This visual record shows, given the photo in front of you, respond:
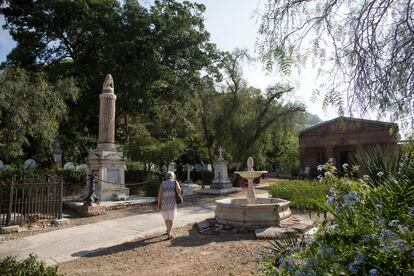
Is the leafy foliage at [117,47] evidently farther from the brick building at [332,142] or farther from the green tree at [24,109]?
the brick building at [332,142]

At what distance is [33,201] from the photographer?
32.3 ft

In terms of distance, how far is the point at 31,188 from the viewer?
380 inches

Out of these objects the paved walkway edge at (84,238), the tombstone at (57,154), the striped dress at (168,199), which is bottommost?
the paved walkway edge at (84,238)

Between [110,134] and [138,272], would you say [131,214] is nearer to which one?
[110,134]

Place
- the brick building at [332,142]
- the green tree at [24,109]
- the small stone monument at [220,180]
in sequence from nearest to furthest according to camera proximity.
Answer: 1. the green tree at [24,109]
2. the small stone monument at [220,180]
3. the brick building at [332,142]

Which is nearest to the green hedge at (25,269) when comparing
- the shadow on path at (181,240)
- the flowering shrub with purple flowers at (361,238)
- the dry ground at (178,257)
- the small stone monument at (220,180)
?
the dry ground at (178,257)

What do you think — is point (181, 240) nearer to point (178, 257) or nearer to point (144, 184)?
point (178, 257)

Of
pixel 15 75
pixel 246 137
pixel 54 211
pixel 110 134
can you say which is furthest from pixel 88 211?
pixel 246 137

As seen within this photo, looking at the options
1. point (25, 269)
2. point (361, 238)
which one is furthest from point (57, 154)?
point (361, 238)

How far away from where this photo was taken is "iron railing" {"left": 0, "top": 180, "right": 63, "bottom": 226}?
9320 millimetres

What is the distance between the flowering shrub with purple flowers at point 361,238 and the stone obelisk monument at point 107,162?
1051 cm

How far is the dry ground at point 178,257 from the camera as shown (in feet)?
18.2

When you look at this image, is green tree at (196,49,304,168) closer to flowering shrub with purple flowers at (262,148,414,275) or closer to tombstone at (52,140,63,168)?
tombstone at (52,140,63,168)

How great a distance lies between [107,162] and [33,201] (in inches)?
156
